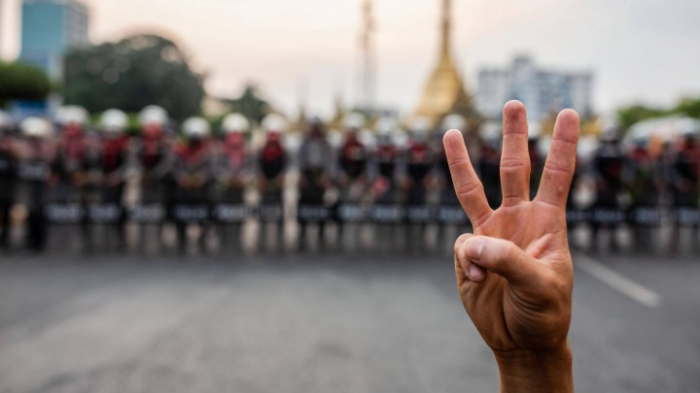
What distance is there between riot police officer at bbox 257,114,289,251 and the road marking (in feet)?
16.9

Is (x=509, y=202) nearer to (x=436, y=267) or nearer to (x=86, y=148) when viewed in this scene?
(x=436, y=267)

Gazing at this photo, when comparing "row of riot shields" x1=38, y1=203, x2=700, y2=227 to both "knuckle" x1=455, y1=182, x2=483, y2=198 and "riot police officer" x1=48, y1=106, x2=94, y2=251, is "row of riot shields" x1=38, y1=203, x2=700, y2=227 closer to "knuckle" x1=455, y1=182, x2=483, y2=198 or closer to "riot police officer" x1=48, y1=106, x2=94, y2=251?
"riot police officer" x1=48, y1=106, x2=94, y2=251

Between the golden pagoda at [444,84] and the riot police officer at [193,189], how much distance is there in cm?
2508

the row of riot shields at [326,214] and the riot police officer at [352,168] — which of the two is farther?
the riot police officer at [352,168]

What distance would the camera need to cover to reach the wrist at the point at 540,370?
208 cm

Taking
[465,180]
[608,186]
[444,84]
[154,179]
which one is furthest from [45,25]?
[465,180]

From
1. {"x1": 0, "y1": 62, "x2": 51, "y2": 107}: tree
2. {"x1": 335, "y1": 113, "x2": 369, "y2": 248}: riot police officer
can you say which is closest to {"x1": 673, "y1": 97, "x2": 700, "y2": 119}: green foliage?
{"x1": 335, "y1": 113, "x2": 369, "y2": 248}: riot police officer

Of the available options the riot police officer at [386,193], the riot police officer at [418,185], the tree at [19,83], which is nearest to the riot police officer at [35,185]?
the riot police officer at [386,193]

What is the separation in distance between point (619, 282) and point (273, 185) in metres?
6.00

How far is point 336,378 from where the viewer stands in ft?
16.7

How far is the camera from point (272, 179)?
1242cm

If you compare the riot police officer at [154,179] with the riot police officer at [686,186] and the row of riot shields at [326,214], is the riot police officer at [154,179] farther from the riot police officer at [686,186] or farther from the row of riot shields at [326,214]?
the riot police officer at [686,186]

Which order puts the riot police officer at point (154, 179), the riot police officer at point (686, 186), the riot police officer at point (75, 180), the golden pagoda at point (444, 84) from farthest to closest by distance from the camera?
the golden pagoda at point (444, 84) → the riot police officer at point (686, 186) → the riot police officer at point (154, 179) → the riot police officer at point (75, 180)

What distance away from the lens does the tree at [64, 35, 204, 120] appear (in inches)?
2061
